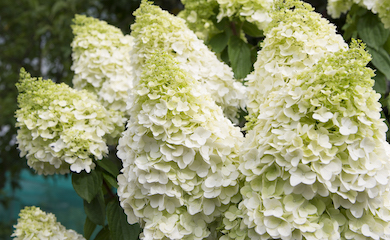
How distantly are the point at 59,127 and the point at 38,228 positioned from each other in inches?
10.9

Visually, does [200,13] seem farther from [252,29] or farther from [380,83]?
[380,83]

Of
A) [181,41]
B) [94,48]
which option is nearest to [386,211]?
[181,41]

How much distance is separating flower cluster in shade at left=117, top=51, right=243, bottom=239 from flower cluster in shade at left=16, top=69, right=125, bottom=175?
29 centimetres

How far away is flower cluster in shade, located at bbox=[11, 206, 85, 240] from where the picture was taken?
1.04m

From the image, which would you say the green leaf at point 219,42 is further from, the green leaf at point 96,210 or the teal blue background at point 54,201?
the teal blue background at point 54,201

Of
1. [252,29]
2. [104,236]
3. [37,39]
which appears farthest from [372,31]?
[37,39]

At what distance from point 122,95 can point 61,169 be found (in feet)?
1.02

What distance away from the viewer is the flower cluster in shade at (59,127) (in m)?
1.04

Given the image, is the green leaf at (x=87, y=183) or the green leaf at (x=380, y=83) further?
the green leaf at (x=380, y=83)

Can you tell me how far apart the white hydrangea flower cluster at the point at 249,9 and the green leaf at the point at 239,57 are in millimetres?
93

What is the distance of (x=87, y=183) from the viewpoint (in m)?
1.09

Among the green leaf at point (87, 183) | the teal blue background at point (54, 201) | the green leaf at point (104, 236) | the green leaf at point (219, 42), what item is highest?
the green leaf at point (219, 42)

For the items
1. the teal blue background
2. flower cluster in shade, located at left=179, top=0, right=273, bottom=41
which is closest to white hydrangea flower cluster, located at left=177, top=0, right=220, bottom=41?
flower cluster in shade, located at left=179, top=0, right=273, bottom=41

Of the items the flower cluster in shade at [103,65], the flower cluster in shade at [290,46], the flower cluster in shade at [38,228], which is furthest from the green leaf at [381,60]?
the flower cluster in shade at [38,228]
